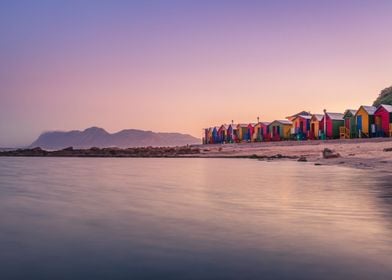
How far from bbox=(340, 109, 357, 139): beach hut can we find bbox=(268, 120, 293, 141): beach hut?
38.3 ft

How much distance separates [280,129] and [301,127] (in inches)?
203

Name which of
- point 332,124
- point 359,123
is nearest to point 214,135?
point 332,124

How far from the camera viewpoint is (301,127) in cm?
5944

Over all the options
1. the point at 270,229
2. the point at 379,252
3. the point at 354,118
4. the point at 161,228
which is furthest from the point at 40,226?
the point at 354,118

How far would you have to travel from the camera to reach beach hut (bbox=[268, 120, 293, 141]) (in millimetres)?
63375

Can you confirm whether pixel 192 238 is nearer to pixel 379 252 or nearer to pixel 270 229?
pixel 270 229

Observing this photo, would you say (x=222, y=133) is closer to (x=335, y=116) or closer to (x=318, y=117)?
(x=318, y=117)

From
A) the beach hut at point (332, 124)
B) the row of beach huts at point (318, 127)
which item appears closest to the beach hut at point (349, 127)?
the row of beach huts at point (318, 127)

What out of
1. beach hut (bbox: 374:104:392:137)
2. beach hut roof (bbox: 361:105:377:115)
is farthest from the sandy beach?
beach hut roof (bbox: 361:105:377:115)

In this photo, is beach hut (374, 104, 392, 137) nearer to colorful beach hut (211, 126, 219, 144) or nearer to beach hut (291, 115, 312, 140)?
beach hut (291, 115, 312, 140)

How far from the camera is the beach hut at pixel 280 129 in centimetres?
6338

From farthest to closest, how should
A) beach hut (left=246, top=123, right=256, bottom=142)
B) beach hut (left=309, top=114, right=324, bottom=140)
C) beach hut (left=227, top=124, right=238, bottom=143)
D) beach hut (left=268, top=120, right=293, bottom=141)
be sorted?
beach hut (left=227, top=124, right=238, bottom=143) < beach hut (left=246, top=123, right=256, bottom=142) < beach hut (left=268, top=120, right=293, bottom=141) < beach hut (left=309, top=114, right=324, bottom=140)

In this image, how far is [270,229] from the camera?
5719mm

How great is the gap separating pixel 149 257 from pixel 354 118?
168 feet
